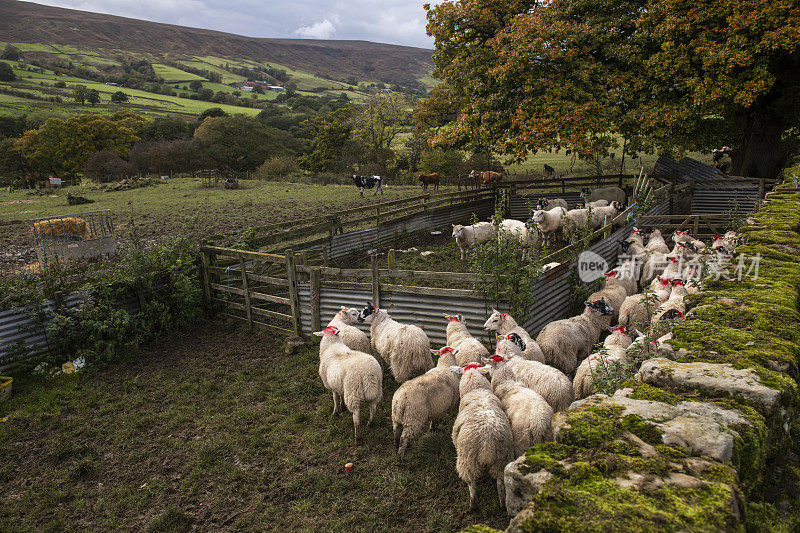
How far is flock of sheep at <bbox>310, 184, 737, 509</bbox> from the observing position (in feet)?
14.5

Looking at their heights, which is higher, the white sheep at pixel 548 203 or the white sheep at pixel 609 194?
the white sheep at pixel 609 194

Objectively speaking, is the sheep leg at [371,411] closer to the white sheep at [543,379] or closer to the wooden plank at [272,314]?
the white sheep at [543,379]

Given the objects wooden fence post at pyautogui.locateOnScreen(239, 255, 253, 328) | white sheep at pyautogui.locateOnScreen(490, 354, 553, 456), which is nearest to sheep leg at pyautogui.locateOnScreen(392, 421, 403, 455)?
white sheep at pyautogui.locateOnScreen(490, 354, 553, 456)

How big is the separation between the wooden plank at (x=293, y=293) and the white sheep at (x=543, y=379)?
4.37 m

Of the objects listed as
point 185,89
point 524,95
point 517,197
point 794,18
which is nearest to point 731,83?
point 794,18

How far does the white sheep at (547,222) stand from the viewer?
13.5 meters

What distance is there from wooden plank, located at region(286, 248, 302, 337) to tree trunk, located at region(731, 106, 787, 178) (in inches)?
708

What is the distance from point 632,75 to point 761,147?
6.54m

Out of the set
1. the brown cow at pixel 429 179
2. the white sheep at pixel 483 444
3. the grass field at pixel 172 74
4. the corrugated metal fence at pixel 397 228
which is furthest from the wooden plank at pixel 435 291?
the grass field at pixel 172 74

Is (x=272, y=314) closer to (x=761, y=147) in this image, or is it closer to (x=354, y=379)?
(x=354, y=379)

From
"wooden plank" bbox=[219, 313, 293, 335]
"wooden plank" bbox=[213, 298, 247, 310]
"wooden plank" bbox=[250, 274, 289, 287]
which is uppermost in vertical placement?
A: "wooden plank" bbox=[250, 274, 289, 287]

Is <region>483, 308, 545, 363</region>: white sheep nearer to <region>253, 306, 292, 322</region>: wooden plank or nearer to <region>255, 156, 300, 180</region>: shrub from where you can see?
<region>253, 306, 292, 322</region>: wooden plank

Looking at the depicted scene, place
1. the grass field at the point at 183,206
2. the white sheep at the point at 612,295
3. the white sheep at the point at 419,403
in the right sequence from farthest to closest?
the grass field at the point at 183,206
the white sheep at the point at 612,295
the white sheep at the point at 419,403

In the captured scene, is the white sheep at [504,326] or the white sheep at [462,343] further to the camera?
the white sheep at [504,326]
